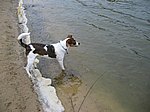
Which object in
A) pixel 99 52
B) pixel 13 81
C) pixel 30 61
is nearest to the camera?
pixel 13 81

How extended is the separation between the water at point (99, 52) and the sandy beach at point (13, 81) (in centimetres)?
83

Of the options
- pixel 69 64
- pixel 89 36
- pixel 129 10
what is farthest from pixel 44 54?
pixel 129 10

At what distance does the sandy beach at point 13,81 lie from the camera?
20.4 feet

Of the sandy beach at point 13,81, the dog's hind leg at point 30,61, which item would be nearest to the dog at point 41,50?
the dog's hind leg at point 30,61

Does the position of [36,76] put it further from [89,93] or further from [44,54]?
[89,93]

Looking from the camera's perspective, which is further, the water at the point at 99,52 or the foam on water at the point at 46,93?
the water at the point at 99,52

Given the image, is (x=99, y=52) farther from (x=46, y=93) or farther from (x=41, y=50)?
(x=46, y=93)

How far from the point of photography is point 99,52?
10.2m

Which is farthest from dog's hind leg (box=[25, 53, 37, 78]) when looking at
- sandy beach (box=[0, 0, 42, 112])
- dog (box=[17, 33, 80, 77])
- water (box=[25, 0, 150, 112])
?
water (box=[25, 0, 150, 112])

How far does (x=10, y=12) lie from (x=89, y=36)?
185 inches

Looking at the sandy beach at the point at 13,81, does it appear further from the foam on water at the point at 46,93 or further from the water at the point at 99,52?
the water at the point at 99,52

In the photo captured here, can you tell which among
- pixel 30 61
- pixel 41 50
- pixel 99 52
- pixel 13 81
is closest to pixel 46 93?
pixel 13 81

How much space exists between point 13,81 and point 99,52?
4.02 meters

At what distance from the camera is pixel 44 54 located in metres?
7.82
